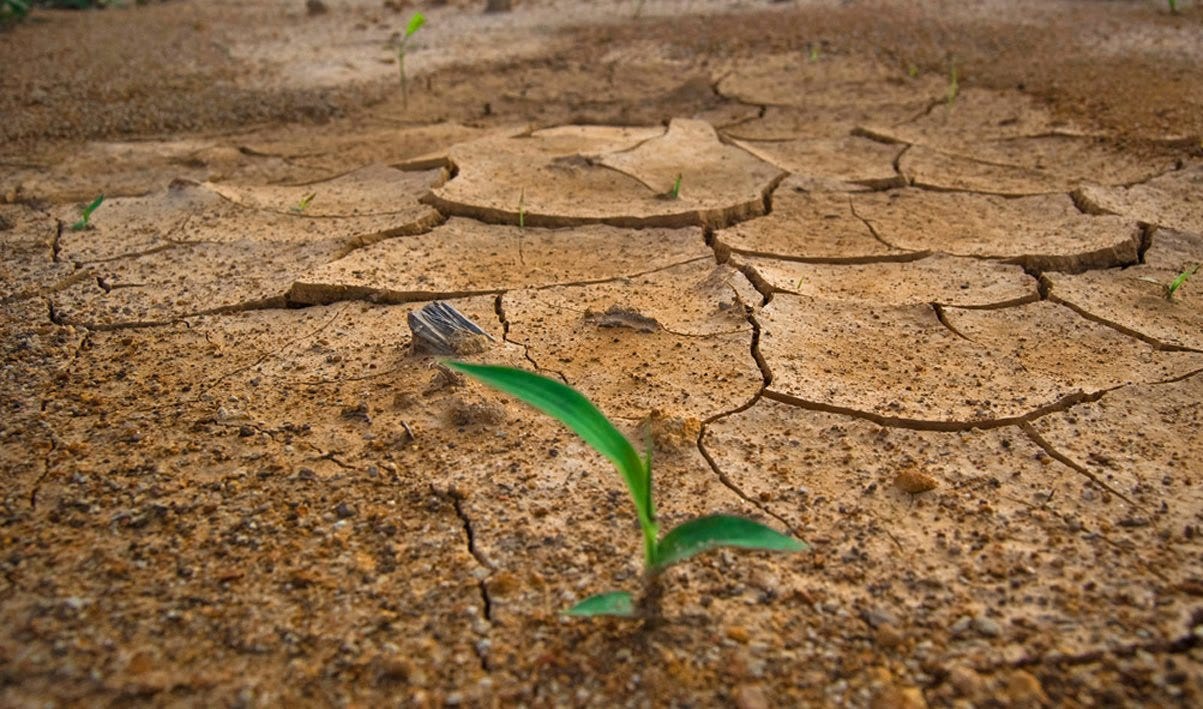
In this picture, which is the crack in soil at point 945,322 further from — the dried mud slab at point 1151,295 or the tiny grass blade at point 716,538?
the tiny grass blade at point 716,538

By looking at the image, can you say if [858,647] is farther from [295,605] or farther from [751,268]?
[751,268]

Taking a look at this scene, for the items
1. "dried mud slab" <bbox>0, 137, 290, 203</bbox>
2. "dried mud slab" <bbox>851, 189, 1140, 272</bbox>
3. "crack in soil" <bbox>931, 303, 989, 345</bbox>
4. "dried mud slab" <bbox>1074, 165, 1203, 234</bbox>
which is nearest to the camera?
"crack in soil" <bbox>931, 303, 989, 345</bbox>

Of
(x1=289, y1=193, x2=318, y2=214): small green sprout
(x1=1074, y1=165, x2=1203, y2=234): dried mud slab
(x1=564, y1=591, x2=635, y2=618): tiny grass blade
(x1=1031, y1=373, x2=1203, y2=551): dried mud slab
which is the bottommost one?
(x1=289, y1=193, x2=318, y2=214): small green sprout

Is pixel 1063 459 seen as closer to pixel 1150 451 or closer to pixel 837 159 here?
pixel 1150 451

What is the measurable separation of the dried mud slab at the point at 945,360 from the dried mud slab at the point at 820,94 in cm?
138

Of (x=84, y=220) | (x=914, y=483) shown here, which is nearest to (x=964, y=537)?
(x=914, y=483)

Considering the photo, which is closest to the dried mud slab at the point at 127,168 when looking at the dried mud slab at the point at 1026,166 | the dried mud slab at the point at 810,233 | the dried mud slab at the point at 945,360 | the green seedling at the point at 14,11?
the dried mud slab at the point at 810,233

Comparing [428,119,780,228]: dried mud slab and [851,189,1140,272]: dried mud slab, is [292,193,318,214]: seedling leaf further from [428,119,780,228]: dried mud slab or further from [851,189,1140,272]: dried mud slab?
[851,189,1140,272]: dried mud slab

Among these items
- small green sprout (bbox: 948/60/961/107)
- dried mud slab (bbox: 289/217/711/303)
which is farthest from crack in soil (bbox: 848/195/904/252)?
small green sprout (bbox: 948/60/961/107)

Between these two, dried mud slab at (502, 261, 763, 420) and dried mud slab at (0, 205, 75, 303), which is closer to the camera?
dried mud slab at (502, 261, 763, 420)

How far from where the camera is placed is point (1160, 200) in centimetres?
286

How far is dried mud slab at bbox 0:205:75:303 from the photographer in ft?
8.15

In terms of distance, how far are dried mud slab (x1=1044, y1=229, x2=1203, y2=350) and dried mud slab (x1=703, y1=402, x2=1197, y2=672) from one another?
0.42m

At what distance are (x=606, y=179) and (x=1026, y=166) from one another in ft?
4.48
